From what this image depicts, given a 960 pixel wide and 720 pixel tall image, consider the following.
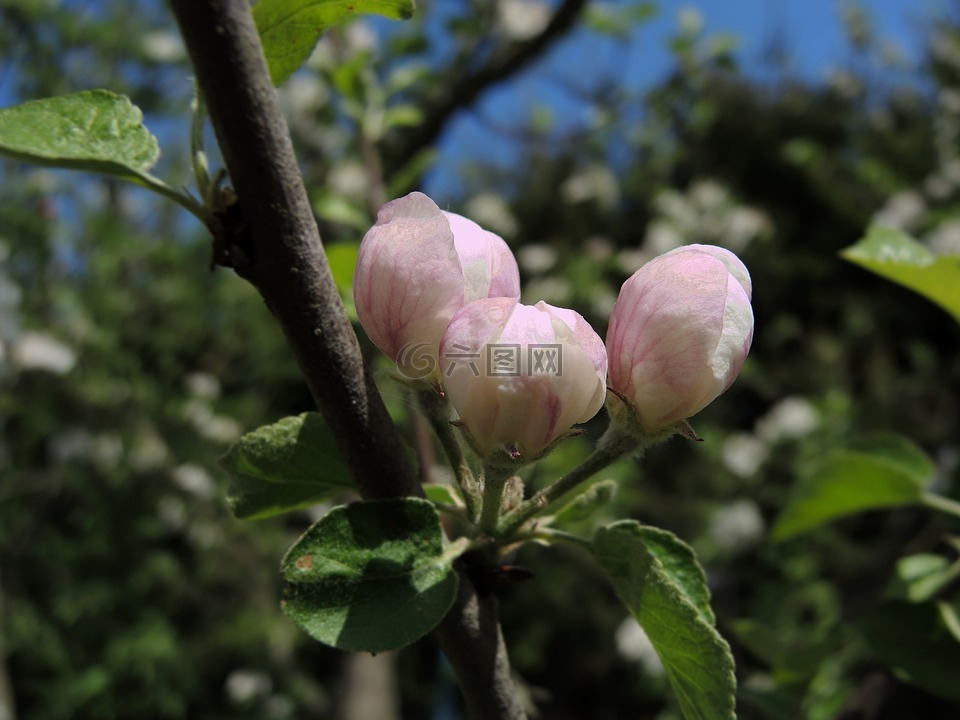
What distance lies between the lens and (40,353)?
248 cm

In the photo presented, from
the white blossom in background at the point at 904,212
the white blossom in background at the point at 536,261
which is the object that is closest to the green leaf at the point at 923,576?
the white blossom in background at the point at 536,261

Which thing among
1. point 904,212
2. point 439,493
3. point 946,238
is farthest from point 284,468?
point 904,212

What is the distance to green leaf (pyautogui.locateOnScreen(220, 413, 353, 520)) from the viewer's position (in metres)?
0.44

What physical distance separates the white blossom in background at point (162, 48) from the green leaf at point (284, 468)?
7.42 ft

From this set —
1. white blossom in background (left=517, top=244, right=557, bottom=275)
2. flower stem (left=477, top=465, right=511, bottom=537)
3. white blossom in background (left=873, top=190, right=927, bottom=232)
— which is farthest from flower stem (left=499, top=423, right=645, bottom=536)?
white blossom in background (left=873, top=190, right=927, bottom=232)

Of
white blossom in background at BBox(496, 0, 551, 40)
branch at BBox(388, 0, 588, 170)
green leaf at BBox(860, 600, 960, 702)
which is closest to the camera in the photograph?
green leaf at BBox(860, 600, 960, 702)

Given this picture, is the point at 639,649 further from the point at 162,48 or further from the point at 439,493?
the point at 162,48

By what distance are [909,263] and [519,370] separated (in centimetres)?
41

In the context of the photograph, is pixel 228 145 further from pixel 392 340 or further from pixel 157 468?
pixel 157 468

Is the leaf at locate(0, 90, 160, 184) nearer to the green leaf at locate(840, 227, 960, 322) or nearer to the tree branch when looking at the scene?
the tree branch

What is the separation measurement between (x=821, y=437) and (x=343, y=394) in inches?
94.2

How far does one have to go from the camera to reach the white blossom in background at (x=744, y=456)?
2762 millimetres

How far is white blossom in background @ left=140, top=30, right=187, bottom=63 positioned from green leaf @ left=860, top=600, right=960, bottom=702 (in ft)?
7.70

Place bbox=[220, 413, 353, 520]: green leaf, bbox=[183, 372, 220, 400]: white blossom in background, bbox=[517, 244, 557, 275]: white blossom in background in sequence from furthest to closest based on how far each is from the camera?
bbox=[517, 244, 557, 275]: white blossom in background, bbox=[183, 372, 220, 400]: white blossom in background, bbox=[220, 413, 353, 520]: green leaf
